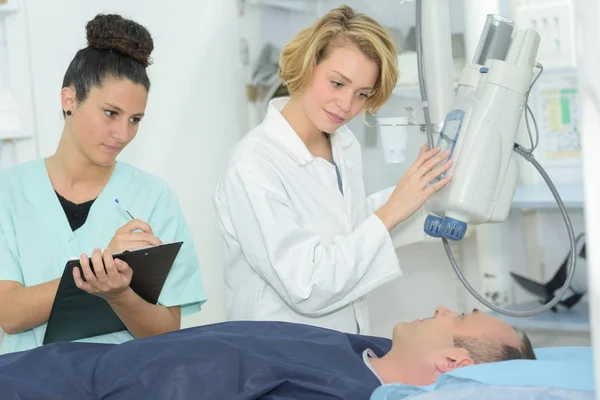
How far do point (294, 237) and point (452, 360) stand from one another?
0.38 meters

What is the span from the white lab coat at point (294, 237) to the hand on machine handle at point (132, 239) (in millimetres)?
175

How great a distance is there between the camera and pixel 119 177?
172cm

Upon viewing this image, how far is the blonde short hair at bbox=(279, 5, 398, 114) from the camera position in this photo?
5.29ft

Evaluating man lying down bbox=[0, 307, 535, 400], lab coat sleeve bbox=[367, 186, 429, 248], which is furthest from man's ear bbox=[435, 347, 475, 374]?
lab coat sleeve bbox=[367, 186, 429, 248]

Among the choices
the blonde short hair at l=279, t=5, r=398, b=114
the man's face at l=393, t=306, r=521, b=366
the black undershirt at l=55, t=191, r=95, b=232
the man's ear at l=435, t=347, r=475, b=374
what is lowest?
the man's ear at l=435, t=347, r=475, b=374

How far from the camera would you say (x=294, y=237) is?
60.6 inches

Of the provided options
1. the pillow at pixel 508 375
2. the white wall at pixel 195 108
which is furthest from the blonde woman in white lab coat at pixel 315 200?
the white wall at pixel 195 108

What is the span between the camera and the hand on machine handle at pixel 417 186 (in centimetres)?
150

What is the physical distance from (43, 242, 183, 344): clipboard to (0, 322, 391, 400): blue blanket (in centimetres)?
9

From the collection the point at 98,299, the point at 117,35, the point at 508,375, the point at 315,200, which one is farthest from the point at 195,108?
the point at 508,375

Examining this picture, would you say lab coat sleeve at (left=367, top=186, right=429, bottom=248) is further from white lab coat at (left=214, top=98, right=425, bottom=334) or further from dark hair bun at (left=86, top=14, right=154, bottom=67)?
dark hair bun at (left=86, top=14, right=154, bottom=67)

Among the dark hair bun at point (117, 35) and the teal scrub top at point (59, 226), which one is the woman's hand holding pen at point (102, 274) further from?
the dark hair bun at point (117, 35)

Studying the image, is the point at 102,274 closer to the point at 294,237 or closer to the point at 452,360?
the point at 294,237

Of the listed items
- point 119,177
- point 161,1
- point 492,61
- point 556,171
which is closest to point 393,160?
point 492,61
